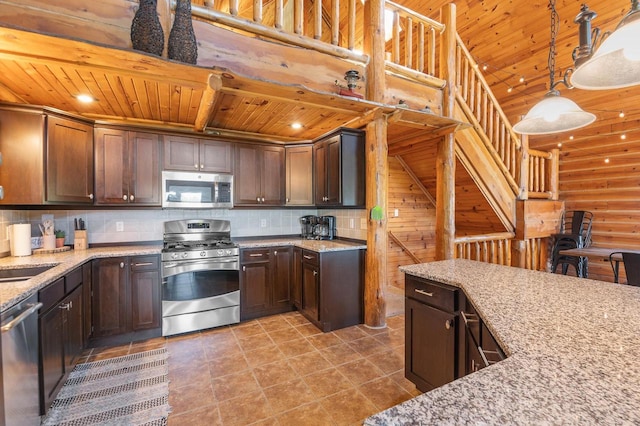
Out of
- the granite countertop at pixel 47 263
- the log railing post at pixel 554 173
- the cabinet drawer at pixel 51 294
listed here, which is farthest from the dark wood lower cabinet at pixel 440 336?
the log railing post at pixel 554 173

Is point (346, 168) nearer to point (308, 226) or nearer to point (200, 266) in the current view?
point (308, 226)

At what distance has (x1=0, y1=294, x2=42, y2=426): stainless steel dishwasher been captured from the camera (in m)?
1.42

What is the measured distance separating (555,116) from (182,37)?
280 cm

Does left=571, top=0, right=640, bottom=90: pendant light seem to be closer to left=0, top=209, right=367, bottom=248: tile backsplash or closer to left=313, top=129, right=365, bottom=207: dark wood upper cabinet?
left=313, top=129, right=365, bottom=207: dark wood upper cabinet

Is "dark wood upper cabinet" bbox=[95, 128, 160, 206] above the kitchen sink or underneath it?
above

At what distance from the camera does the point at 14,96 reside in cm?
265

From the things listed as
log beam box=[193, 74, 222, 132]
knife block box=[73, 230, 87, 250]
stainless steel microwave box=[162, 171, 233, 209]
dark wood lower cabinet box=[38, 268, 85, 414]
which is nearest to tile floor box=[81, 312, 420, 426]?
dark wood lower cabinet box=[38, 268, 85, 414]

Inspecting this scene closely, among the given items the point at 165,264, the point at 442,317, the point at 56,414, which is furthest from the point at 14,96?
the point at 442,317

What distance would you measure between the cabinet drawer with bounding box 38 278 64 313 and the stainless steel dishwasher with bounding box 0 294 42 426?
0.09 meters

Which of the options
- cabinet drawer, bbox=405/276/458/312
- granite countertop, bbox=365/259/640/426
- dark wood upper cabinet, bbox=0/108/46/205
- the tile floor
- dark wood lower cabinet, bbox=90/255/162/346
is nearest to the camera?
granite countertop, bbox=365/259/640/426

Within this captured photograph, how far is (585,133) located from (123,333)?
21.3 feet

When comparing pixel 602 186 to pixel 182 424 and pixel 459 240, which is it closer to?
pixel 459 240

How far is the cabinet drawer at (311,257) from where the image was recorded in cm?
330

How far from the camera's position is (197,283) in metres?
3.26
